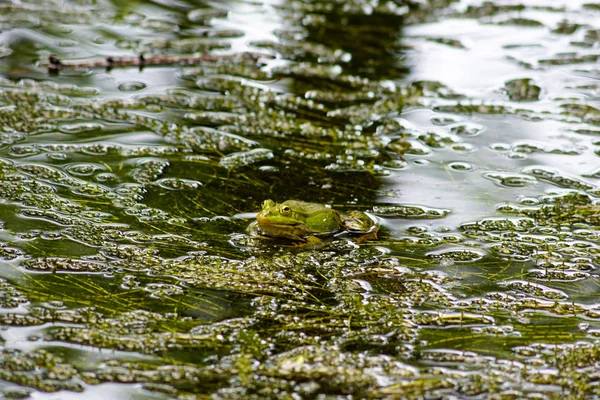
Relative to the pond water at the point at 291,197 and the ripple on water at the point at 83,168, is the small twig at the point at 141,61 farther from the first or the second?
the ripple on water at the point at 83,168

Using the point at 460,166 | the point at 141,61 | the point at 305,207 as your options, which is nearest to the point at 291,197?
the point at 305,207

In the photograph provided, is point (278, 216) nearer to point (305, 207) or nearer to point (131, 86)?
point (305, 207)

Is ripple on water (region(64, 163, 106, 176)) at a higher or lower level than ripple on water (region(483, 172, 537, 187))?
lower

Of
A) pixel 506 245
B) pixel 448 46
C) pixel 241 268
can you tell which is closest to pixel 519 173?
pixel 506 245

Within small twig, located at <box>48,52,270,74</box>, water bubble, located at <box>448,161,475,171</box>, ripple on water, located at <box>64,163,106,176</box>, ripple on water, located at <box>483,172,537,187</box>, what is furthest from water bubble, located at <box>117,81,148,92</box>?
ripple on water, located at <box>483,172,537,187</box>

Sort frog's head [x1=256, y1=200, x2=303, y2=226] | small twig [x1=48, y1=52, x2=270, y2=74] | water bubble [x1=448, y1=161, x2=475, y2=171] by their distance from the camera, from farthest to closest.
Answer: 1. small twig [x1=48, y1=52, x2=270, y2=74]
2. water bubble [x1=448, y1=161, x2=475, y2=171]
3. frog's head [x1=256, y1=200, x2=303, y2=226]

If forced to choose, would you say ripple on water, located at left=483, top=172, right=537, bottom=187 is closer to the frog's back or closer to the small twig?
the frog's back

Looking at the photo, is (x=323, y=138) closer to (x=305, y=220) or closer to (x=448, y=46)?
(x=305, y=220)
